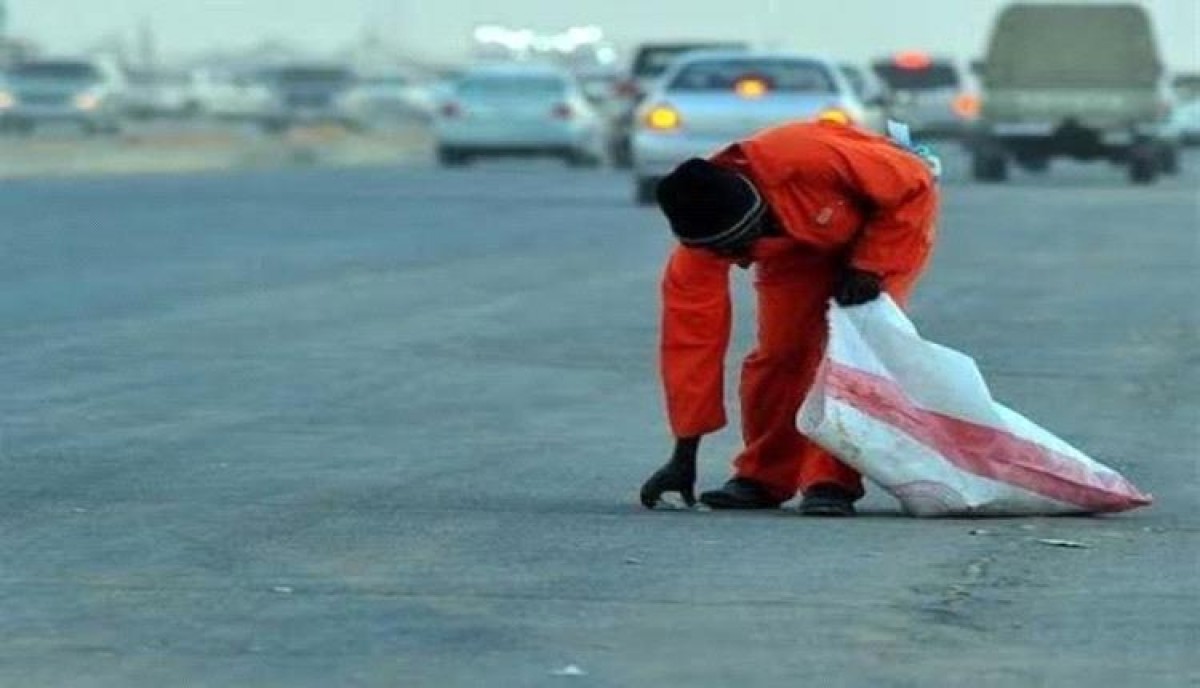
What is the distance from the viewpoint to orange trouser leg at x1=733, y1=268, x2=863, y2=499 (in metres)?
11.0

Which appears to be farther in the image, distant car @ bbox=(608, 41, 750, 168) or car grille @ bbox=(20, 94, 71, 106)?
→ car grille @ bbox=(20, 94, 71, 106)

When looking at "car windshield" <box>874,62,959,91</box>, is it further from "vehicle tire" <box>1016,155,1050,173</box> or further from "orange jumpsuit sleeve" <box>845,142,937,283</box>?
"orange jumpsuit sleeve" <box>845,142,937,283</box>

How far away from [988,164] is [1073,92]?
4.17 feet

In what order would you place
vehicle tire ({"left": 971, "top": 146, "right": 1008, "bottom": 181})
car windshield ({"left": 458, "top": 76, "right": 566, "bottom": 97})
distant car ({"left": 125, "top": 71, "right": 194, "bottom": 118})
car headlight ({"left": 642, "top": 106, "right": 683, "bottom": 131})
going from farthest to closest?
distant car ({"left": 125, "top": 71, "right": 194, "bottom": 118})
car windshield ({"left": 458, "top": 76, "right": 566, "bottom": 97})
vehicle tire ({"left": 971, "top": 146, "right": 1008, "bottom": 181})
car headlight ({"left": 642, "top": 106, "right": 683, "bottom": 131})

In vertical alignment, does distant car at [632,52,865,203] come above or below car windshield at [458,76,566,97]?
above

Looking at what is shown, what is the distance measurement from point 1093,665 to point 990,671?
26 centimetres

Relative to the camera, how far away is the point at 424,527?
10.1 metres

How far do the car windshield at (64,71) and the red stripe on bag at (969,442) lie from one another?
5297 cm

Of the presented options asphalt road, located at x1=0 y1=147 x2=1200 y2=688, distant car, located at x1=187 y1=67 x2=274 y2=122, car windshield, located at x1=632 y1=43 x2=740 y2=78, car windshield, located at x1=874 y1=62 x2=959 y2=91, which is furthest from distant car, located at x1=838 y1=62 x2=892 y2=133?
distant car, located at x1=187 y1=67 x2=274 y2=122

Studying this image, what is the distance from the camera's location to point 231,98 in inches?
3386

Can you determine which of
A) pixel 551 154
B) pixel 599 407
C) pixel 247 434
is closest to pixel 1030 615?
pixel 247 434

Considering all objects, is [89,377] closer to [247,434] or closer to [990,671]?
[247,434]

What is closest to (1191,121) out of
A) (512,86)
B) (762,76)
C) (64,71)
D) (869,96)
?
(64,71)

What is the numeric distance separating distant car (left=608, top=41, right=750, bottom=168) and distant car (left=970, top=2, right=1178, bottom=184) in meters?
3.42
